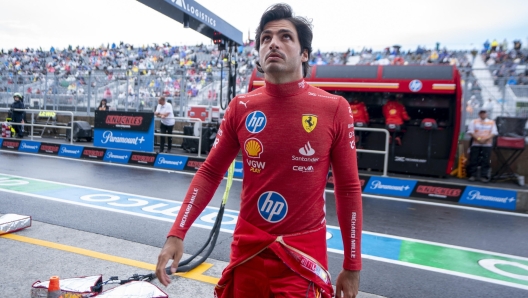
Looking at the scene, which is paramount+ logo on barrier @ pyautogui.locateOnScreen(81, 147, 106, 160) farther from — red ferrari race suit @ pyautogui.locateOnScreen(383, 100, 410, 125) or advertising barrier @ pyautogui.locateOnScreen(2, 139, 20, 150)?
red ferrari race suit @ pyautogui.locateOnScreen(383, 100, 410, 125)

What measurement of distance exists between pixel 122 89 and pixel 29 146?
4465mm

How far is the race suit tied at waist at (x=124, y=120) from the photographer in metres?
12.5

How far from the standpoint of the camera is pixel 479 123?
10.9 meters

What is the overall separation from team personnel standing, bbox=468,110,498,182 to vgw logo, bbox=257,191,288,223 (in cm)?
1044

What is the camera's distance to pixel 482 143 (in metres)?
10.8

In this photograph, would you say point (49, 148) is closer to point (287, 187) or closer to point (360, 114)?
point (360, 114)

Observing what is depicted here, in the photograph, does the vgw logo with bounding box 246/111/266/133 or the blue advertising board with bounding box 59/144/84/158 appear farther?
the blue advertising board with bounding box 59/144/84/158

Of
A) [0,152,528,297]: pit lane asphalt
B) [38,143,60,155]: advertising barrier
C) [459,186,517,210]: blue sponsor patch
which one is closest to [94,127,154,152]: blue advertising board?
[38,143,60,155]: advertising barrier

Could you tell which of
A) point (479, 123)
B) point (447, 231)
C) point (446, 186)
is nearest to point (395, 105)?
point (479, 123)

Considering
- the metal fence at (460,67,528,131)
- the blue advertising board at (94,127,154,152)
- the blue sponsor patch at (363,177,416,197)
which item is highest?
the metal fence at (460,67,528,131)

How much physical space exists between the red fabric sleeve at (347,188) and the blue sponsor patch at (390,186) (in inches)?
307

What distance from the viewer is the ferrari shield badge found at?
1885mm

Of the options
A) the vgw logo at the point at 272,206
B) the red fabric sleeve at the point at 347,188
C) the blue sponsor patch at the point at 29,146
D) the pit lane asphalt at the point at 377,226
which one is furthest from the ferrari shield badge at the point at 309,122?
the blue sponsor patch at the point at 29,146

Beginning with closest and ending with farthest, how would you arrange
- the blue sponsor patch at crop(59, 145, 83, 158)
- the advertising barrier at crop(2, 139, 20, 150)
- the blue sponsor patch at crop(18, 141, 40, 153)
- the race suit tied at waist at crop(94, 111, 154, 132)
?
the race suit tied at waist at crop(94, 111, 154, 132) < the blue sponsor patch at crop(59, 145, 83, 158) < the blue sponsor patch at crop(18, 141, 40, 153) < the advertising barrier at crop(2, 139, 20, 150)
